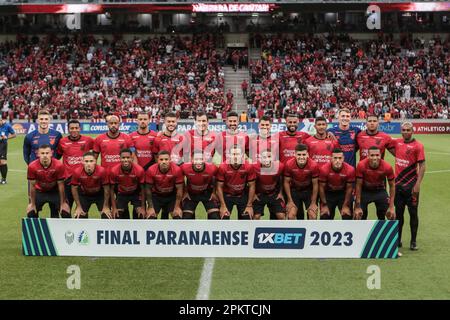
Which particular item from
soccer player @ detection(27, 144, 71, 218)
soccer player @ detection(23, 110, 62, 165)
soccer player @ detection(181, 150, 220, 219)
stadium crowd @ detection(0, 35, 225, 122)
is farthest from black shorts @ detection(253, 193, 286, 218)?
stadium crowd @ detection(0, 35, 225, 122)

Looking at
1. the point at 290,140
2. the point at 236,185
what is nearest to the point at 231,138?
the point at 290,140

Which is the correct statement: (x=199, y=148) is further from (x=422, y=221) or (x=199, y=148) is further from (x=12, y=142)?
(x=12, y=142)

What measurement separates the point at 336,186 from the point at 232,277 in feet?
8.15

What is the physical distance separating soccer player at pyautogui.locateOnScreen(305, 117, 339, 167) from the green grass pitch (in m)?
2.02

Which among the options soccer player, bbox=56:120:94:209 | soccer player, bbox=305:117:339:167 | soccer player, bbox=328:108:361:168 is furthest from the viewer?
soccer player, bbox=328:108:361:168

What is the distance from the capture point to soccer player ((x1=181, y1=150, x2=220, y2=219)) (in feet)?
32.6

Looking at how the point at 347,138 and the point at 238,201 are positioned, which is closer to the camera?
the point at 238,201

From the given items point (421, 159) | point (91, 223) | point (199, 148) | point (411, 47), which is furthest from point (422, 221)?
point (411, 47)

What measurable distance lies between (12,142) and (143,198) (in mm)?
23790

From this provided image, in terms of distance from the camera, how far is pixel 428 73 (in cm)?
4425

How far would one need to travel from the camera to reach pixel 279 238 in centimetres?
895

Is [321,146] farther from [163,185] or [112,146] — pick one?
[112,146]

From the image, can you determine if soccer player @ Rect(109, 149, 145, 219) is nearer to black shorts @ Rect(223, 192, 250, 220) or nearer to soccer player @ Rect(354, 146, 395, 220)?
black shorts @ Rect(223, 192, 250, 220)

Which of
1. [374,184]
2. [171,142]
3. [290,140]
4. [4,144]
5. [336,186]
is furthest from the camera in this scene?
[4,144]
